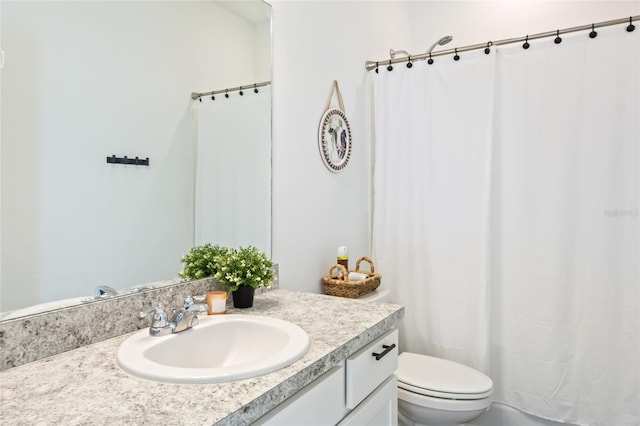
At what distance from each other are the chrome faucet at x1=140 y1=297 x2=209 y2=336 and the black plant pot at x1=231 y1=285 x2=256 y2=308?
0.25 metres

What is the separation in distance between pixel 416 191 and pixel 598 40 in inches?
41.6

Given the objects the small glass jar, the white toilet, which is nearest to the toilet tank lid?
the white toilet

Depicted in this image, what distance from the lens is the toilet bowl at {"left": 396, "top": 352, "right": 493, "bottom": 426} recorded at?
1694mm

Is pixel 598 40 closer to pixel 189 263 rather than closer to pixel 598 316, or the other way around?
pixel 598 316

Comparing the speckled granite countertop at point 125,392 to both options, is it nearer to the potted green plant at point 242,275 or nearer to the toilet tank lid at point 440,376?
the potted green plant at point 242,275

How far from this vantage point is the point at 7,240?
0.91m

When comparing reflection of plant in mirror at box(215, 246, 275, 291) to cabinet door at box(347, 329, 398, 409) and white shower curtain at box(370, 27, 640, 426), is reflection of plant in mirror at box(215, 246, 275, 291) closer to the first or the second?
cabinet door at box(347, 329, 398, 409)

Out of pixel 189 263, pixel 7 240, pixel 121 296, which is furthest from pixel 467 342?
pixel 7 240

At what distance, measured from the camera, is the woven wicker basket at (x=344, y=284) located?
1881 millimetres

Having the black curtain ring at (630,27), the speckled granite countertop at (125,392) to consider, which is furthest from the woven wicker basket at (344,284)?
the black curtain ring at (630,27)

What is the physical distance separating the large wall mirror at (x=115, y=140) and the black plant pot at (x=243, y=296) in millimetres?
199

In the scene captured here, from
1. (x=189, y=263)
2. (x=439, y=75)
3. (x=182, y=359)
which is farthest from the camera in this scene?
(x=439, y=75)

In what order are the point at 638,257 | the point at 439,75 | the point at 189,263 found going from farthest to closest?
the point at 439,75, the point at 638,257, the point at 189,263

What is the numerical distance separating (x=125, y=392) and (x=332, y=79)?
174 cm
